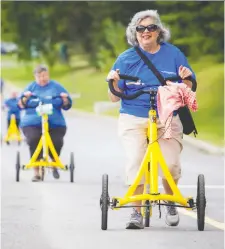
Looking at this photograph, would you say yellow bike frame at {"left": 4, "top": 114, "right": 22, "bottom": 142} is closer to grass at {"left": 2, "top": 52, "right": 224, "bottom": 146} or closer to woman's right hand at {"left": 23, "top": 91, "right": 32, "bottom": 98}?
grass at {"left": 2, "top": 52, "right": 224, "bottom": 146}

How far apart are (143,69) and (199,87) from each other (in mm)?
23518

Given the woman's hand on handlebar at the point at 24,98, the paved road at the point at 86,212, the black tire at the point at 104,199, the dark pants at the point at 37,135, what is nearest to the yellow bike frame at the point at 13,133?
the paved road at the point at 86,212

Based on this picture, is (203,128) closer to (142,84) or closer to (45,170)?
(45,170)

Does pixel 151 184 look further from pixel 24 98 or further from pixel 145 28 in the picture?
pixel 24 98

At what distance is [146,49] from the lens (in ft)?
37.0

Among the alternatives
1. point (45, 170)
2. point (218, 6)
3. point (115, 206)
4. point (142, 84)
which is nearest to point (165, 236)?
point (115, 206)

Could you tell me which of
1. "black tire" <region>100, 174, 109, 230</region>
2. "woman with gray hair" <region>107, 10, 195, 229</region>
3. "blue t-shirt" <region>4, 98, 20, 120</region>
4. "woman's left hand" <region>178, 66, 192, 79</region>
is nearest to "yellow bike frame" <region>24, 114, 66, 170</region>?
"woman with gray hair" <region>107, 10, 195, 229</region>

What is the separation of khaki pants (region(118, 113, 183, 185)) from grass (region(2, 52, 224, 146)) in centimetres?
1281

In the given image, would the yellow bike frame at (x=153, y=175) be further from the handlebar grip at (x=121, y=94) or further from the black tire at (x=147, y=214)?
the handlebar grip at (x=121, y=94)

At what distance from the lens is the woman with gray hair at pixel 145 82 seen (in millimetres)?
11164

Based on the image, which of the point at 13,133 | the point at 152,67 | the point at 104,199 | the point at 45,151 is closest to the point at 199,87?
the point at 13,133

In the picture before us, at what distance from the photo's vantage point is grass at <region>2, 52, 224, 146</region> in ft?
97.1

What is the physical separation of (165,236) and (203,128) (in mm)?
17888

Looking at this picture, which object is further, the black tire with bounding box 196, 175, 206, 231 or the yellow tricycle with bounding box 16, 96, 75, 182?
the yellow tricycle with bounding box 16, 96, 75, 182
